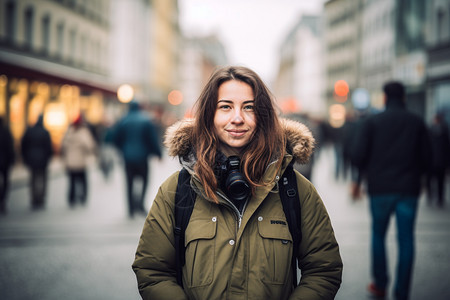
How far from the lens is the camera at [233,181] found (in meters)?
2.21

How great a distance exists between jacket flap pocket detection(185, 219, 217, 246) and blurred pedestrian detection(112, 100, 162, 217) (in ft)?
23.3

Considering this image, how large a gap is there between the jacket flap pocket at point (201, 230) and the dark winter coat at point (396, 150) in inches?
118

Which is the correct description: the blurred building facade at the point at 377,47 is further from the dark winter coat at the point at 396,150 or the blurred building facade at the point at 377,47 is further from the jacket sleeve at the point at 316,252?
the jacket sleeve at the point at 316,252

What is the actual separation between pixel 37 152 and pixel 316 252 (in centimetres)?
963

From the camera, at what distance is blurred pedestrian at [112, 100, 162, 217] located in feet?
30.3

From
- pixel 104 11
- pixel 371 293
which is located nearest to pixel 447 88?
pixel 371 293

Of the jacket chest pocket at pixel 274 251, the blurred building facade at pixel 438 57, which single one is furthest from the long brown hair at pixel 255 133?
the blurred building facade at pixel 438 57

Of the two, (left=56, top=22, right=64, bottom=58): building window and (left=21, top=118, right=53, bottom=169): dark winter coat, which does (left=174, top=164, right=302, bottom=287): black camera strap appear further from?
(left=56, top=22, right=64, bottom=58): building window

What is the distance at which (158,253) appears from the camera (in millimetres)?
2312

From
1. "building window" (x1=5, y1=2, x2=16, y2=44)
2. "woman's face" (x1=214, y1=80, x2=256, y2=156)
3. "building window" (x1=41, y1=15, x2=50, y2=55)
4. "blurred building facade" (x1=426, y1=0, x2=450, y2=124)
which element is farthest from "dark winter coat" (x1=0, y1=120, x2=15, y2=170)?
"building window" (x1=41, y1=15, x2=50, y2=55)

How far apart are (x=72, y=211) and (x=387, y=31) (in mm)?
36785

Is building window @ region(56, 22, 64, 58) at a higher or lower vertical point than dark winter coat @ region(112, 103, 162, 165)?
higher

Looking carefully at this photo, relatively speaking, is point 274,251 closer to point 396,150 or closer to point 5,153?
point 396,150

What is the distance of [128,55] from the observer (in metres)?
43.4
